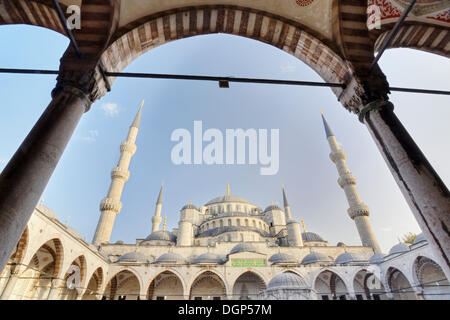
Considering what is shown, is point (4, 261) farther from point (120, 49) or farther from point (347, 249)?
point (347, 249)

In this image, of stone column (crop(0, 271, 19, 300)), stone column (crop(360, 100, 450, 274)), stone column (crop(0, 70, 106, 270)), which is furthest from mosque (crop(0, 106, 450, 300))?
stone column (crop(0, 70, 106, 270))

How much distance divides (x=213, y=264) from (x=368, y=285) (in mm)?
14347

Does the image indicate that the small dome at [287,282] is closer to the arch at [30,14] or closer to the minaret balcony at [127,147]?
the arch at [30,14]

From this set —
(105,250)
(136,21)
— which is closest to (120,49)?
(136,21)

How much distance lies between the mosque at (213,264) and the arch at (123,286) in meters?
0.08

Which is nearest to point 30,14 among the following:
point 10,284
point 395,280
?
point 10,284

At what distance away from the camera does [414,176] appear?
2941 millimetres

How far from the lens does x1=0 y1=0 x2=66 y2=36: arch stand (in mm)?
4133

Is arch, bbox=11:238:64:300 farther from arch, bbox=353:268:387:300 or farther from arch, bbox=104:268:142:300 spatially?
arch, bbox=353:268:387:300

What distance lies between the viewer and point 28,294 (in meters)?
13.0

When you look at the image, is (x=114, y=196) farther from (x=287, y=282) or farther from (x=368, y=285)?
(x=368, y=285)

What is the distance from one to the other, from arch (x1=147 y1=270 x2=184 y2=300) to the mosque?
0.27ft

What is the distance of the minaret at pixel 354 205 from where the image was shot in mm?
24422

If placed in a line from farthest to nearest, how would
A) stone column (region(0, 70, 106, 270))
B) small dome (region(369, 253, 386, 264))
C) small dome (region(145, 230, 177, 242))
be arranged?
small dome (region(145, 230, 177, 242)) → small dome (region(369, 253, 386, 264)) → stone column (region(0, 70, 106, 270))
